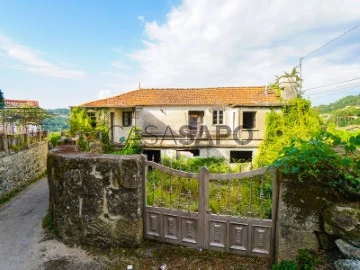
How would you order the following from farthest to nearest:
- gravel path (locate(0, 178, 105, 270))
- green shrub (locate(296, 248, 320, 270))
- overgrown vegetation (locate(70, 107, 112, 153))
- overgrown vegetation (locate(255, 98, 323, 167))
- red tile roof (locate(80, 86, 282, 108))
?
red tile roof (locate(80, 86, 282, 108)), overgrown vegetation (locate(70, 107, 112, 153)), overgrown vegetation (locate(255, 98, 323, 167)), gravel path (locate(0, 178, 105, 270)), green shrub (locate(296, 248, 320, 270))

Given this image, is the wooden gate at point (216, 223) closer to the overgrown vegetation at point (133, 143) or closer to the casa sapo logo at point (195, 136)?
the overgrown vegetation at point (133, 143)

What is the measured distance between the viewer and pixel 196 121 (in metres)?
18.3

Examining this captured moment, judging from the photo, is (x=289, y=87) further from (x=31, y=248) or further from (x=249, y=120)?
(x=31, y=248)

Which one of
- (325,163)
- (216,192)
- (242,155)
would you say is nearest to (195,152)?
(242,155)

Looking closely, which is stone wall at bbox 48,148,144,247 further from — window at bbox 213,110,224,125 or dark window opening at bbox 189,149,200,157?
window at bbox 213,110,224,125

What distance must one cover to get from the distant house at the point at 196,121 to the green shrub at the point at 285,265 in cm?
1323

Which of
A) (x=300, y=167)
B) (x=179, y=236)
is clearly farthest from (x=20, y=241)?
(x=300, y=167)

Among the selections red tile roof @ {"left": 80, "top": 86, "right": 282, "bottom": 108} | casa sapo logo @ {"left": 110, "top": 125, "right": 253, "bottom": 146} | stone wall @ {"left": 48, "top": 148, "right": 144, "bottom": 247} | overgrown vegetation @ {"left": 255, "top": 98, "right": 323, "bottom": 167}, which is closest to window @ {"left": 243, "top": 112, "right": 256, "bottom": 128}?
casa sapo logo @ {"left": 110, "top": 125, "right": 253, "bottom": 146}

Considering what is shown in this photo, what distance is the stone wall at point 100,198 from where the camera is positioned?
455 centimetres

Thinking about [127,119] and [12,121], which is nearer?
[12,121]

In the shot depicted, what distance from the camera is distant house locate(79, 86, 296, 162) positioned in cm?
1711

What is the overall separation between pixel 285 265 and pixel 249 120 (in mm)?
14666

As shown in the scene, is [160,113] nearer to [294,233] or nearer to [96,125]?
[96,125]

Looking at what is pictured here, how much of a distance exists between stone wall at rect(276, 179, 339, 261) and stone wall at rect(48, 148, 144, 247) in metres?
2.67
